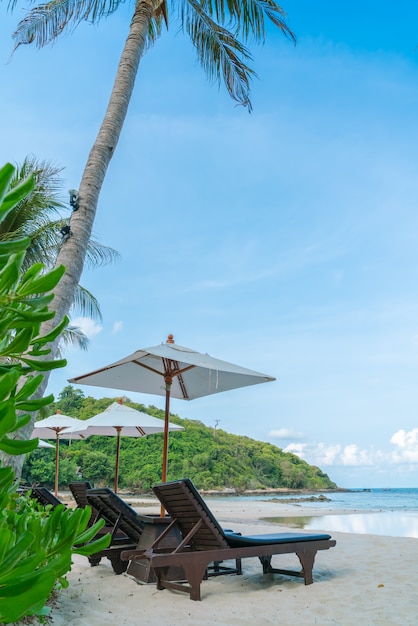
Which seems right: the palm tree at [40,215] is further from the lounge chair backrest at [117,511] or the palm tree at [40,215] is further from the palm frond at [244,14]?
the lounge chair backrest at [117,511]

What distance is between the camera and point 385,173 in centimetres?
1761

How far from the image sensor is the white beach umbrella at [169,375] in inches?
246

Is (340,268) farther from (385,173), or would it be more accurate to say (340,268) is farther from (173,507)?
(173,507)

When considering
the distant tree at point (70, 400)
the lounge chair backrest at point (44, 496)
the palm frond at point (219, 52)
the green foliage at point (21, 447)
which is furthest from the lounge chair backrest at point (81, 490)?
the distant tree at point (70, 400)

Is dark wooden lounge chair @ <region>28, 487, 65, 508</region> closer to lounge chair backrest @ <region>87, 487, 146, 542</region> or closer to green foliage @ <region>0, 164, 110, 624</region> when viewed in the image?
lounge chair backrest @ <region>87, 487, 146, 542</region>

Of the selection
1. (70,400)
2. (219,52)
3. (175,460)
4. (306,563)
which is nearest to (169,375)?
Result: (306,563)

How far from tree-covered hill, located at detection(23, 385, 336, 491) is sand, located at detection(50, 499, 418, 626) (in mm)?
21247

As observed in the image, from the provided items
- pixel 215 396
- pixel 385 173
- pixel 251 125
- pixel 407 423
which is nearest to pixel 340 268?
pixel 385 173

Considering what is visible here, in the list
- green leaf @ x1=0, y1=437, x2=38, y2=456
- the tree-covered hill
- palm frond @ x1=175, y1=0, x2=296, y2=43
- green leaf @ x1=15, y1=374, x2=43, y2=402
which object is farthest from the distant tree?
green leaf @ x1=0, y1=437, x2=38, y2=456

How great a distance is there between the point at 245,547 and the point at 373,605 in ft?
3.44

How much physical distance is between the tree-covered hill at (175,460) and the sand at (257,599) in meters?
21.2

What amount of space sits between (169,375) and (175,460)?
32366 millimetres

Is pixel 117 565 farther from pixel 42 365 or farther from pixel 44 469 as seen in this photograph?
pixel 44 469

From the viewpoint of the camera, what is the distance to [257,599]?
13.9 ft
